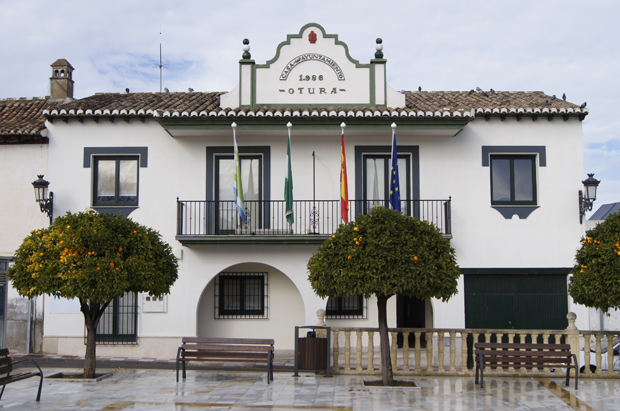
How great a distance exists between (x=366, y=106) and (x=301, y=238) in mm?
3824

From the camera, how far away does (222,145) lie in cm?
1509

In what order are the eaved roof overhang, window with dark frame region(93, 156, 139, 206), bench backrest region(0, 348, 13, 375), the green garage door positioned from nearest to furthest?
bench backrest region(0, 348, 13, 375) → the eaved roof overhang → the green garage door → window with dark frame region(93, 156, 139, 206)

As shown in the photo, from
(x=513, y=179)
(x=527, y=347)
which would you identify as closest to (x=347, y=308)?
(x=513, y=179)

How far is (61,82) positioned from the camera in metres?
17.2

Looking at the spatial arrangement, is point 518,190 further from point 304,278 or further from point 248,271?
point 248,271

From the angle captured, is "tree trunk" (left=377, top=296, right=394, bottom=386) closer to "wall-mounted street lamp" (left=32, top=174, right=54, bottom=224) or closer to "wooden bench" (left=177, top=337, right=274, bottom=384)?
"wooden bench" (left=177, top=337, right=274, bottom=384)

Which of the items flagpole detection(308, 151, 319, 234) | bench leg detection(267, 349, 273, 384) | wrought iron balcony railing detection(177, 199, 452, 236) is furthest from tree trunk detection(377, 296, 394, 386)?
wrought iron balcony railing detection(177, 199, 452, 236)

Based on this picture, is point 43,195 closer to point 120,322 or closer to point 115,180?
point 115,180

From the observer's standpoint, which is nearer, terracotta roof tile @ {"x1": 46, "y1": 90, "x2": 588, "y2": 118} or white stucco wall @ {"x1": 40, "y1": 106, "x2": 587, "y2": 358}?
terracotta roof tile @ {"x1": 46, "y1": 90, "x2": 588, "y2": 118}

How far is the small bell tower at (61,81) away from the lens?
56.4 ft

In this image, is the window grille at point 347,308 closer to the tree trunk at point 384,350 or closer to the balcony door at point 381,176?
the balcony door at point 381,176

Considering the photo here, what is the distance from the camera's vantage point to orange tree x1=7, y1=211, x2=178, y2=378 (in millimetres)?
9578

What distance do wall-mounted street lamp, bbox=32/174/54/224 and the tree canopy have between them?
26.8 feet

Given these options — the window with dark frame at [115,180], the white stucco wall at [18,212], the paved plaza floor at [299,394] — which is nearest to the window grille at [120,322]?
the white stucco wall at [18,212]
